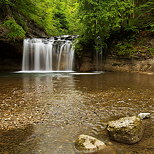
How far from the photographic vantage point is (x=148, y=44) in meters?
10.7

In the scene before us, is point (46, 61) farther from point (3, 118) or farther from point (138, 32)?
point (3, 118)

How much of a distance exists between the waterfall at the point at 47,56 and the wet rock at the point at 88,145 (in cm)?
1257

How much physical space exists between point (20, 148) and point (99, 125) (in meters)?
1.15

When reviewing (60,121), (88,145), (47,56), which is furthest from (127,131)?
(47,56)

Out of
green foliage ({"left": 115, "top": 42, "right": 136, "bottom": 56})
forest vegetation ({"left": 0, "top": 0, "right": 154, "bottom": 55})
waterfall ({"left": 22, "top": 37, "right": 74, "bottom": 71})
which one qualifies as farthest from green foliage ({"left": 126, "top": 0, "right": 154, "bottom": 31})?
waterfall ({"left": 22, "top": 37, "right": 74, "bottom": 71})

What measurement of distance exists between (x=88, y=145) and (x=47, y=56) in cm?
1363

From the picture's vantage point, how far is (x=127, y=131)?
176 cm

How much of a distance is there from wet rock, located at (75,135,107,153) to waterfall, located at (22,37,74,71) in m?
12.6

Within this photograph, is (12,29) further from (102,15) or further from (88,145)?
(88,145)

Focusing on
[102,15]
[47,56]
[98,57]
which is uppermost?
[102,15]

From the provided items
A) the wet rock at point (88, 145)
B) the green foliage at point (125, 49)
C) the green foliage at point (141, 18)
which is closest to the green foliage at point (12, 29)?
the green foliage at point (125, 49)

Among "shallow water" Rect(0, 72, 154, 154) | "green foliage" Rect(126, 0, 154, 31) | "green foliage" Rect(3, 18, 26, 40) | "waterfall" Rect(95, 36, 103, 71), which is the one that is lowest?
"shallow water" Rect(0, 72, 154, 154)

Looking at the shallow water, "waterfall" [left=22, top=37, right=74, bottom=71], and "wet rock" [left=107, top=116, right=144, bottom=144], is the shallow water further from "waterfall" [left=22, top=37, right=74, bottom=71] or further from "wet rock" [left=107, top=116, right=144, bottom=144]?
"waterfall" [left=22, top=37, right=74, bottom=71]

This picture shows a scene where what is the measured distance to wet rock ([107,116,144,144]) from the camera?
5.74 ft
